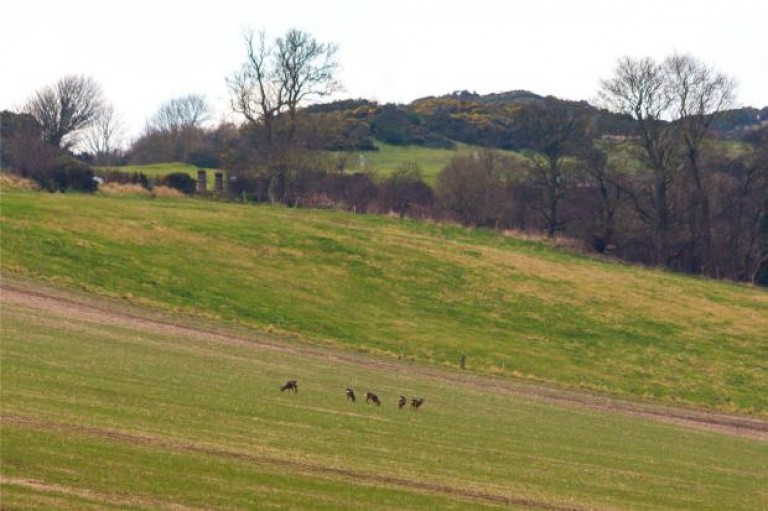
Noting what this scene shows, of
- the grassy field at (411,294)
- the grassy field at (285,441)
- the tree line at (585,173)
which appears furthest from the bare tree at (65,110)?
the grassy field at (285,441)

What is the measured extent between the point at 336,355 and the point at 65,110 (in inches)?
2969

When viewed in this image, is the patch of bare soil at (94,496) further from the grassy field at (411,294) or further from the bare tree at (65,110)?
the bare tree at (65,110)

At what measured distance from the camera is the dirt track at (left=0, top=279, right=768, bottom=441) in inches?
1649

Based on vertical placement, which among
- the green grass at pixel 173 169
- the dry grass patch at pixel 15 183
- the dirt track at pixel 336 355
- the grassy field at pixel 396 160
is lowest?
the dirt track at pixel 336 355

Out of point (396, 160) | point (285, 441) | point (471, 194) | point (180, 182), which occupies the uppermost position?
point (396, 160)

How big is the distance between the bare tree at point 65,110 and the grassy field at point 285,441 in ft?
236

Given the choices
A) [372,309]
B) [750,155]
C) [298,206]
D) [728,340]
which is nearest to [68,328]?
[372,309]

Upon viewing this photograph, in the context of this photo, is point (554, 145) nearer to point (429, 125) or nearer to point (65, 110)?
point (65, 110)

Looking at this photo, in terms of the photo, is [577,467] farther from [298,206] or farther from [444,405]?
[298,206]

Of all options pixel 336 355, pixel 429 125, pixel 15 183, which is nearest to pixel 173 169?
pixel 15 183

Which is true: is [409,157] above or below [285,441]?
above

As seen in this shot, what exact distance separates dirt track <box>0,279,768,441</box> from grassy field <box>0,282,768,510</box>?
1.30m

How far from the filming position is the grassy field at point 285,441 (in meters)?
18.1

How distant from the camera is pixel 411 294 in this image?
205 ft
